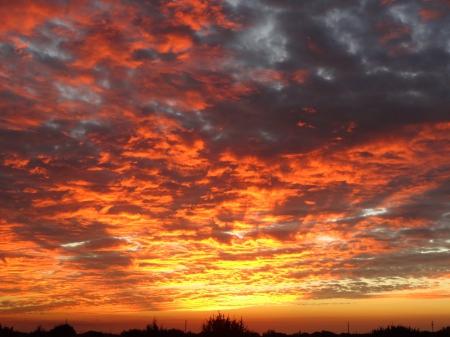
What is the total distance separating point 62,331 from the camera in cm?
5231

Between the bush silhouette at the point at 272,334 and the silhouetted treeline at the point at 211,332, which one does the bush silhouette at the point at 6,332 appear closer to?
the silhouetted treeline at the point at 211,332

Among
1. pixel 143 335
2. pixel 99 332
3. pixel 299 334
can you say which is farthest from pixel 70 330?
pixel 299 334

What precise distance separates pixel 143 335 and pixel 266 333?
63.9 ft

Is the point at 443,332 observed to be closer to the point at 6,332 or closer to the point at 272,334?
the point at 272,334

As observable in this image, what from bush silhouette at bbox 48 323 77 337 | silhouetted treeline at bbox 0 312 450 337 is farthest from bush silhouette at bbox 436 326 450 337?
bush silhouette at bbox 48 323 77 337

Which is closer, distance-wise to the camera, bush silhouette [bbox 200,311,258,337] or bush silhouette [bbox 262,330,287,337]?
bush silhouette [bbox 200,311,258,337]

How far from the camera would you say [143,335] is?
44875 mm

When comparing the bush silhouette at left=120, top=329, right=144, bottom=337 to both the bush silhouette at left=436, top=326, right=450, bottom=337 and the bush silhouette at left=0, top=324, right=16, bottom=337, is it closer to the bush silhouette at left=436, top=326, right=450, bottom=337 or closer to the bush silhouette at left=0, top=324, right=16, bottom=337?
the bush silhouette at left=0, top=324, right=16, bottom=337

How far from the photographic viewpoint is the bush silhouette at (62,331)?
50969mm

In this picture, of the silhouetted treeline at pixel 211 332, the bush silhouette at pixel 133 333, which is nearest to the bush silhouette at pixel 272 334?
the silhouetted treeline at pixel 211 332

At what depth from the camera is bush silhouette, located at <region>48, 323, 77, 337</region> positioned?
50969 millimetres

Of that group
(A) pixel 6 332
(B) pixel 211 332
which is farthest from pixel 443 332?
(A) pixel 6 332

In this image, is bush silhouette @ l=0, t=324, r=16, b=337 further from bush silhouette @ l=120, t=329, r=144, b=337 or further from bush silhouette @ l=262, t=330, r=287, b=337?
bush silhouette @ l=262, t=330, r=287, b=337

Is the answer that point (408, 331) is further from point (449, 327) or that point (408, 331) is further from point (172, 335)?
point (172, 335)
